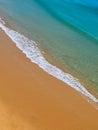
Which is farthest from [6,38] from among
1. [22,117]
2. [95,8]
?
[95,8]

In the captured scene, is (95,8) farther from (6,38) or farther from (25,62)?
(25,62)

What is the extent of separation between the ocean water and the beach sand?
54 cm

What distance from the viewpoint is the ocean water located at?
9680 mm

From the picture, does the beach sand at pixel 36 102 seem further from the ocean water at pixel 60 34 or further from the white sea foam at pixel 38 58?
the ocean water at pixel 60 34

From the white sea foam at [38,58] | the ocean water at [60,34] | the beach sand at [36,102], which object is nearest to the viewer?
the beach sand at [36,102]

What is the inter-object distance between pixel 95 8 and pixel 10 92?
1093cm

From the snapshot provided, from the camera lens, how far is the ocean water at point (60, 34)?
9680 mm

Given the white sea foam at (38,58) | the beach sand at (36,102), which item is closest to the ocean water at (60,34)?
the white sea foam at (38,58)

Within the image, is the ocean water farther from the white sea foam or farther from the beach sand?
the beach sand

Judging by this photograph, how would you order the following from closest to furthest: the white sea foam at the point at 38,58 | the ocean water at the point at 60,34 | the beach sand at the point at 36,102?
the beach sand at the point at 36,102 → the white sea foam at the point at 38,58 → the ocean water at the point at 60,34

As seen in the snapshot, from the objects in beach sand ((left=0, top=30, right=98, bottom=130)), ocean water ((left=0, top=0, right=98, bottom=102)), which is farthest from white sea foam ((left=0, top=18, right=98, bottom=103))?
beach sand ((left=0, top=30, right=98, bottom=130))

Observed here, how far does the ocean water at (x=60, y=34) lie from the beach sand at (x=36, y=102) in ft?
1.78

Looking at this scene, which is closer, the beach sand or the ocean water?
the beach sand

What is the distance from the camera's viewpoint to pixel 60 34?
41.7 ft
